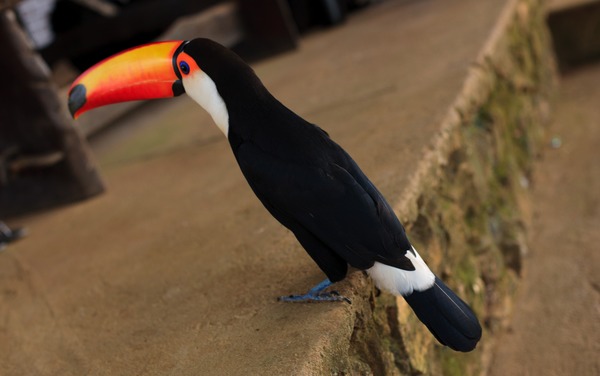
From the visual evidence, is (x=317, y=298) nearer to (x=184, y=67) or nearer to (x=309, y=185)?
(x=309, y=185)

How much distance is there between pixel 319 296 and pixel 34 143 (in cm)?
214

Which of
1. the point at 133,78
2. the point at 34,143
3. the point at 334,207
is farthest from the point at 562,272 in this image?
the point at 34,143

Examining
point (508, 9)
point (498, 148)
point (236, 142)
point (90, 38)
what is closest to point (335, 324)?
point (236, 142)

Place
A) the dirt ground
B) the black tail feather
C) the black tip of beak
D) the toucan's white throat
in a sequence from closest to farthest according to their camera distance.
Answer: the black tail feather, the toucan's white throat, the black tip of beak, the dirt ground

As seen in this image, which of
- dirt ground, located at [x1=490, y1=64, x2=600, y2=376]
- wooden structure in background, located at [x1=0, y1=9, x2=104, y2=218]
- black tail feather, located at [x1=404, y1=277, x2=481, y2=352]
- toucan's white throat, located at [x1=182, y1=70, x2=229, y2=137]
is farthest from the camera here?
wooden structure in background, located at [x1=0, y1=9, x2=104, y2=218]

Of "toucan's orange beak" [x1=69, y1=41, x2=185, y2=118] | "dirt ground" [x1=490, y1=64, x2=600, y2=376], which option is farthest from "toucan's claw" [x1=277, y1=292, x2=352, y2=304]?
"dirt ground" [x1=490, y1=64, x2=600, y2=376]

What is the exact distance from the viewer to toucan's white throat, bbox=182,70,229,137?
162 cm

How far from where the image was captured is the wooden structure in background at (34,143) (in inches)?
123

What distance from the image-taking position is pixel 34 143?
3256mm

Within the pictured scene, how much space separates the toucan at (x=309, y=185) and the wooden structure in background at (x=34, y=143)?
165cm

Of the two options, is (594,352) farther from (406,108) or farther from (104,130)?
(104,130)

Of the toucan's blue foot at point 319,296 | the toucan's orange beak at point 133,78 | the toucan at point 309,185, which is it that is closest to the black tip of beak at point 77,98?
the toucan's orange beak at point 133,78

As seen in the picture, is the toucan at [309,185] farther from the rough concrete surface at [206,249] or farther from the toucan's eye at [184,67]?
the rough concrete surface at [206,249]

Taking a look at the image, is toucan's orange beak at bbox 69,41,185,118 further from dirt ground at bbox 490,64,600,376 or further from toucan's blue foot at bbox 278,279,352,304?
dirt ground at bbox 490,64,600,376
